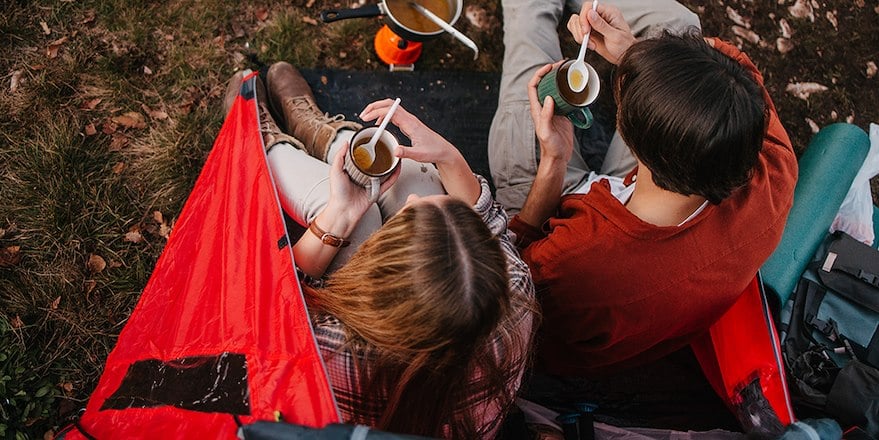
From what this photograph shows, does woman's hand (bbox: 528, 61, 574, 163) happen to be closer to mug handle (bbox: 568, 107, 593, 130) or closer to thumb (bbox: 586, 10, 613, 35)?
mug handle (bbox: 568, 107, 593, 130)

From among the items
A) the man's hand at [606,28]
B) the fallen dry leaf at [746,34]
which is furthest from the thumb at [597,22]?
the fallen dry leaf at [746,34]

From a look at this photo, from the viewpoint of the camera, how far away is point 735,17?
392cm

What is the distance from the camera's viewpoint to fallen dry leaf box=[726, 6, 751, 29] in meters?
3.91

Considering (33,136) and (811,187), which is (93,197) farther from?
(811,187)

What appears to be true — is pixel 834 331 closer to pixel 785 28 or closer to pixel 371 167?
pixel 371 167

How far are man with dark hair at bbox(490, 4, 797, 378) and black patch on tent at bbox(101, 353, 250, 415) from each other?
0.98 meters

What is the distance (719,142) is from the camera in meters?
1.73

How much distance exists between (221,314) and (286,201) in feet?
2.03

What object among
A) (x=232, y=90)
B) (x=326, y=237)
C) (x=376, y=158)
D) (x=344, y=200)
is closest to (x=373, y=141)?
(x=376, y=158)

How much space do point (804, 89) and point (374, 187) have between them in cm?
322

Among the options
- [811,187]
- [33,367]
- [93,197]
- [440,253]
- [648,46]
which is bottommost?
[33,367]

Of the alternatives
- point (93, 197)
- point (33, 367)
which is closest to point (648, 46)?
point (93, 197)

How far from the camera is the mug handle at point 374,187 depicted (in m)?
2.05

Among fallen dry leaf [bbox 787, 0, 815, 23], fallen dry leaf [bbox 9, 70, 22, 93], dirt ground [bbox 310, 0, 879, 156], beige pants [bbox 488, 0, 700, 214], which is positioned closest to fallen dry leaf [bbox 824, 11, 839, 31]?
dirt ground [bbox 310, 0, 879, 156]
